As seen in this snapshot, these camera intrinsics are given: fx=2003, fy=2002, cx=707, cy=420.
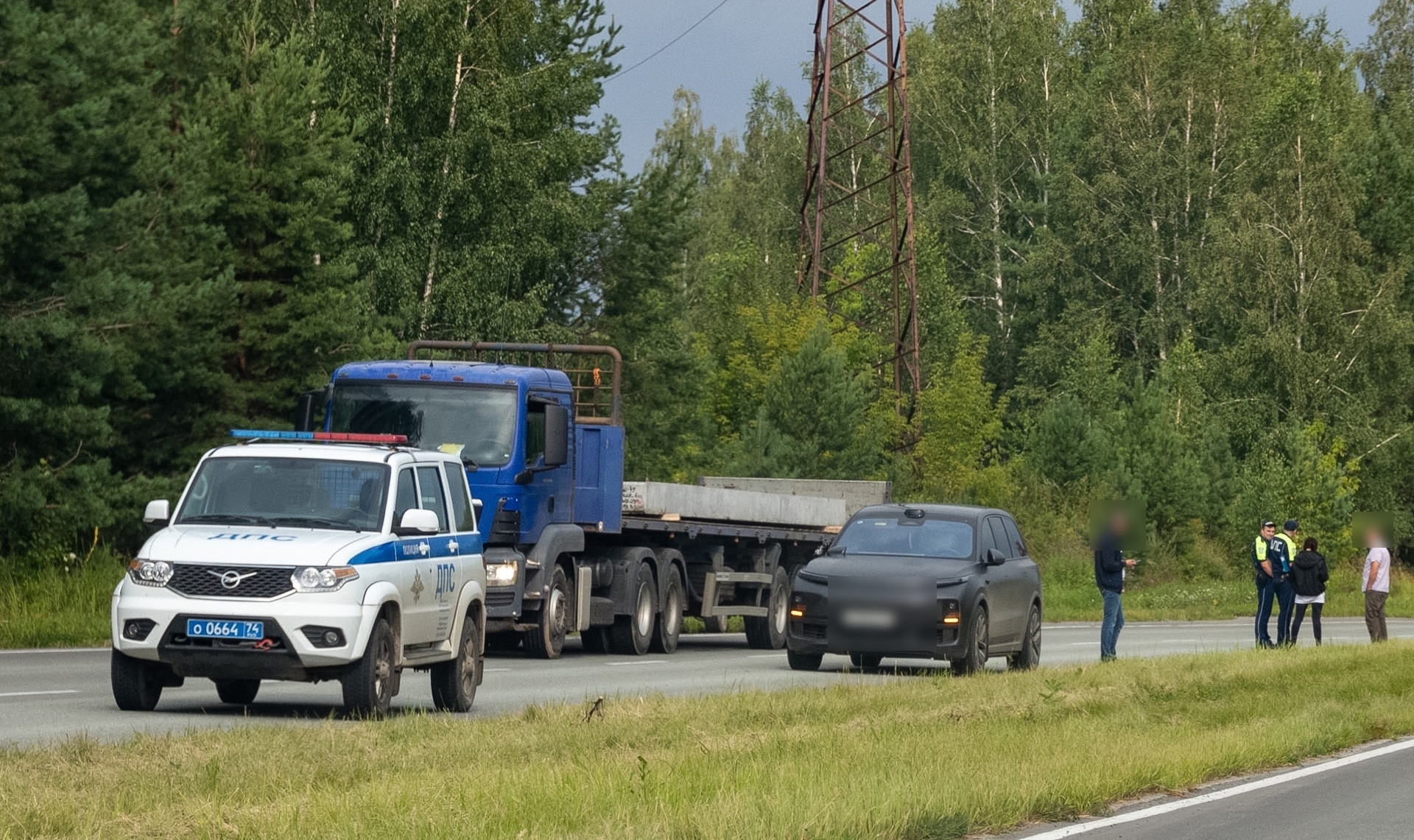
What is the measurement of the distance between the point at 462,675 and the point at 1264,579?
1577cm

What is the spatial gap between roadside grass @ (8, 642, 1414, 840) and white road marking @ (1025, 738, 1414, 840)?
0.82 feet

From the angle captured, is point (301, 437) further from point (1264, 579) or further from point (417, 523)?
point (1264, 579)

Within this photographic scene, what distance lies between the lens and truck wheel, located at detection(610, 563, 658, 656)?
24.2 metres

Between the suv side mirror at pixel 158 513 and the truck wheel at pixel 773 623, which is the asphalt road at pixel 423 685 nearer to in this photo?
the truck wheel at pixel 773 623

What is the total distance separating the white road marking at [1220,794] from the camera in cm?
989

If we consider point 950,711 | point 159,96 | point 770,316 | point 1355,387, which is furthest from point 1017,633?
→ point 1355,387

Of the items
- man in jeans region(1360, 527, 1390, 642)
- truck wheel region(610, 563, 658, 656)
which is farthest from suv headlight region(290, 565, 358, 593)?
man in jeans region(1360, 527, 1390, 642)

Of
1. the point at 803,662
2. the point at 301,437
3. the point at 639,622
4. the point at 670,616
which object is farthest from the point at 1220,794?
the point at 670,616

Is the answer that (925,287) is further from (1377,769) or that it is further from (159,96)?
(1377,769)

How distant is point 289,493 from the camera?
47.4ft

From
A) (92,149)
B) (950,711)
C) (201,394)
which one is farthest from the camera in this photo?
(201,394)

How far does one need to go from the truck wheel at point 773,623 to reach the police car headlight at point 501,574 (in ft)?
24.4

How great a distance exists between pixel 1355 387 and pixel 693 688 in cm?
5268

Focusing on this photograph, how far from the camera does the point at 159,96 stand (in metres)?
32.3
